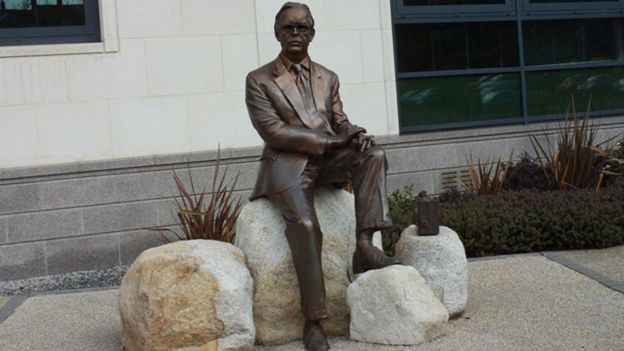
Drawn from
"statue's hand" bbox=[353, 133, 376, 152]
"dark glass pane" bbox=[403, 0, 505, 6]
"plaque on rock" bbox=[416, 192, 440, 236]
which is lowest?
"plaque on rock" bbox=[416, 192, 440, 236]

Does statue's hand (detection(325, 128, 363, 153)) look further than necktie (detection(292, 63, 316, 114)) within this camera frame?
No

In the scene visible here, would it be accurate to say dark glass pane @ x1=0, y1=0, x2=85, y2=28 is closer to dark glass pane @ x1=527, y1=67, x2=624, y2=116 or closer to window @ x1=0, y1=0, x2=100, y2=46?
window @ x1=0, y1=0, x2=100, y2=46

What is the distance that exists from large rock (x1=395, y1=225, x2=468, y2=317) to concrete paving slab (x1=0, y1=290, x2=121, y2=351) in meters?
2.34

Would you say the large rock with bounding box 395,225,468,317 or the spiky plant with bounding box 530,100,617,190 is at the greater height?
the spiky plant with bounding box 530,100,617,190

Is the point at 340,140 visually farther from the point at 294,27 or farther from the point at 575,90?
the point at 575,90

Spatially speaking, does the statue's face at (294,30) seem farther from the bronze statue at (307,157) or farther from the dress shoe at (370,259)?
the dress shoe at (370,259)

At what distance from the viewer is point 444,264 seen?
5715 mm

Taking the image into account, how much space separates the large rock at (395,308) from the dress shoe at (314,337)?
0.25 meters

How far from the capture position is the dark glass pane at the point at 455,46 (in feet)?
35.3

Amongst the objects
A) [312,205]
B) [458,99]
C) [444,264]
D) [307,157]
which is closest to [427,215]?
[444,264]

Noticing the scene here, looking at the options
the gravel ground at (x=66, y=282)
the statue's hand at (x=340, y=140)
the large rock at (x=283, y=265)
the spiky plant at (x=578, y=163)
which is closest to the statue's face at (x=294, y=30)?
the statue's hand at (x=340, y=140)

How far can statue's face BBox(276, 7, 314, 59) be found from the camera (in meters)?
5.65

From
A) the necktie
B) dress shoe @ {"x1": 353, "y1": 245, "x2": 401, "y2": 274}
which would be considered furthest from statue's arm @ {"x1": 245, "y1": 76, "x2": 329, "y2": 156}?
dress shoe @ {"x1": 353, "y1": 245, "x2": 401, "y2": 274}

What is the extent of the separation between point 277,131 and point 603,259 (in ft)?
13.3
